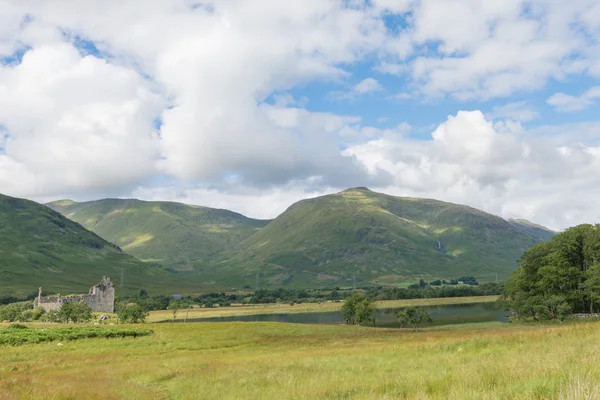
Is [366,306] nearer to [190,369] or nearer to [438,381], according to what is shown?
[190,369]

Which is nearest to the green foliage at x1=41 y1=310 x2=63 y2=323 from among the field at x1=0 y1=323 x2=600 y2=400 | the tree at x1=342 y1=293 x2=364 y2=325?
the tree at x1=342 y1=293 x2=364 y2=325

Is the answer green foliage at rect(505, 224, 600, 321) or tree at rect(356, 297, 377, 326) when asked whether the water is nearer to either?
tree at rect(356, 297, 377, 326)

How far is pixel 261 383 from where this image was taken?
20406 mm

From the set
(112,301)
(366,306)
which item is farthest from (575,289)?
(112,301)

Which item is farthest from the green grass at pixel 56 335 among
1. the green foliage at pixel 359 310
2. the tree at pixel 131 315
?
the green foliage at pixel 359 310

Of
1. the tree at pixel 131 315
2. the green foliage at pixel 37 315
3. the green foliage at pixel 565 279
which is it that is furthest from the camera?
the green foliage at pixel 37 315

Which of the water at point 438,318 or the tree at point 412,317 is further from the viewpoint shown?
the water at point 438,318

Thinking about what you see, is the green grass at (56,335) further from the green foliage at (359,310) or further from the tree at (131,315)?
the green foliage at (359,310)

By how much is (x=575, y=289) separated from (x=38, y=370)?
102m

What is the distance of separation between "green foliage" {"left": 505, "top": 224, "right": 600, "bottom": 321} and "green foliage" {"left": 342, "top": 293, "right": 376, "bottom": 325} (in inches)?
1513

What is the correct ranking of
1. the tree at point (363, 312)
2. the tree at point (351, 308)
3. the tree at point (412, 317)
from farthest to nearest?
the tree at point (351, 308) < the tree at point (363, 312) < the tree at point (412, 317)

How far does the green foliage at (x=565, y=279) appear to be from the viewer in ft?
281

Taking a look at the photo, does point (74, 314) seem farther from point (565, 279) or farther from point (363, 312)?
point (565, 279)

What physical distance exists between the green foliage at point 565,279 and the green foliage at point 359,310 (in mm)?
38426
